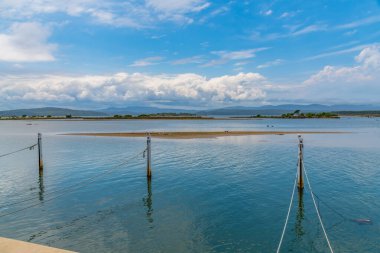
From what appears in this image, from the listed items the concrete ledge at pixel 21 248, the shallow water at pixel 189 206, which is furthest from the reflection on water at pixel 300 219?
the concrete ledge at pixel 21 248

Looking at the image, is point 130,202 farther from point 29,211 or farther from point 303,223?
Result: point 303,223

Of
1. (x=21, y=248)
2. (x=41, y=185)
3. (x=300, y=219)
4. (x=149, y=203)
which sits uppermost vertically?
(x=21, y=248)

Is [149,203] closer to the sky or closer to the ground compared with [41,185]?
closer to the ground

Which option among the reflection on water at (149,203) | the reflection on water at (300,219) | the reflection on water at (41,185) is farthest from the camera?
the reflection on water at (41,185)

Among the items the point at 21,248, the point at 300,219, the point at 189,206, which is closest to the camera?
the point at 21,248

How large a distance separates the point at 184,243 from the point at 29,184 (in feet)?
58.8

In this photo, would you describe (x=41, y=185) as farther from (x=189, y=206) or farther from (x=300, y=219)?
(x=300, y=219)

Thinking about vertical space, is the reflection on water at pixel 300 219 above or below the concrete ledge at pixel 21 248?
below

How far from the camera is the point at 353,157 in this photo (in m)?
41.6

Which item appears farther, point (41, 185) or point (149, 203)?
point (41, 185)

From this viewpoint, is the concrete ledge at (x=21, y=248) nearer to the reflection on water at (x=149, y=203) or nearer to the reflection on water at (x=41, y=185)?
the reflection on water at (x=149, y=203)

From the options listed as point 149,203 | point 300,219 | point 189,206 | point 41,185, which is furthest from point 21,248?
point 41,185

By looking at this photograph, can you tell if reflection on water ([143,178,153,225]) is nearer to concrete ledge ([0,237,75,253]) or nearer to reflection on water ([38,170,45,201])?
reflection on water ([38,170,45,201])

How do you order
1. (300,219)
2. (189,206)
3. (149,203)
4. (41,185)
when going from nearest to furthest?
(300,219) < (189,206) < (149,203) < (41,185)
